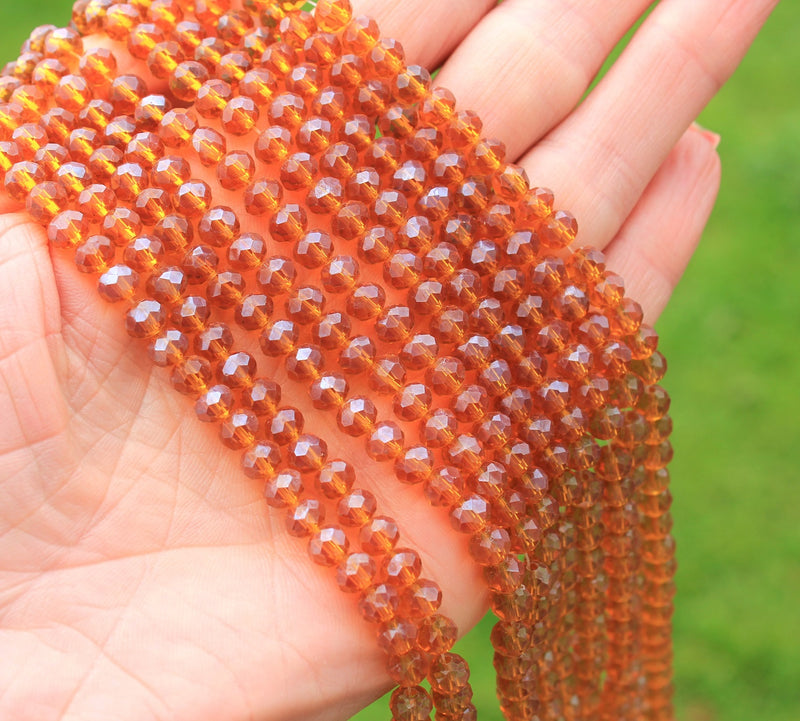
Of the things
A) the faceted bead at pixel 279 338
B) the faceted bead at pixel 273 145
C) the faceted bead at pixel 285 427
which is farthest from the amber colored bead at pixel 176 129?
the faceted bead at pixel 285 427

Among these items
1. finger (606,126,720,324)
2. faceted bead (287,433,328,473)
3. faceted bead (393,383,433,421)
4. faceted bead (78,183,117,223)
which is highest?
finger (606,126,720,324)

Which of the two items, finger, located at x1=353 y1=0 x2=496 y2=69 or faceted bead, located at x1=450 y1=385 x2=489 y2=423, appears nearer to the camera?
faceted bead, located at x1=450 y1=385 x2=489 y2=423

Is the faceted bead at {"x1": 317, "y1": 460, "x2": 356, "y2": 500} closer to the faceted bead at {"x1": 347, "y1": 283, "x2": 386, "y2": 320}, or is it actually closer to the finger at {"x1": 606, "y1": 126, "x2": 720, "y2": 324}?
the faceted bead at {"x1": 347, "y1": 283, "x2": 386, "y2": 320}

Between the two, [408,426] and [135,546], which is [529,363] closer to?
[408,426]

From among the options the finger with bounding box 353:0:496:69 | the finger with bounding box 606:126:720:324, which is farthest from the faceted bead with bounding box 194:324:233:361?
the finger with bounding box 606:126:720:324

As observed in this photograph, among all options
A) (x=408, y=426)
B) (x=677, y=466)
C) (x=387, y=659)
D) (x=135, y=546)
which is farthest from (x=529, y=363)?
(x=677, y=466)

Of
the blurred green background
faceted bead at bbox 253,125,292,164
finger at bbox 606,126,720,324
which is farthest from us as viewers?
the blurred green background

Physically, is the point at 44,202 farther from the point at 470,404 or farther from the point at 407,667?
the point at 407,667

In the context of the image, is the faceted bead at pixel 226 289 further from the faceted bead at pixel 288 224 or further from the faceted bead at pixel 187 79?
Result: the faceted bead at pixel 187 79
